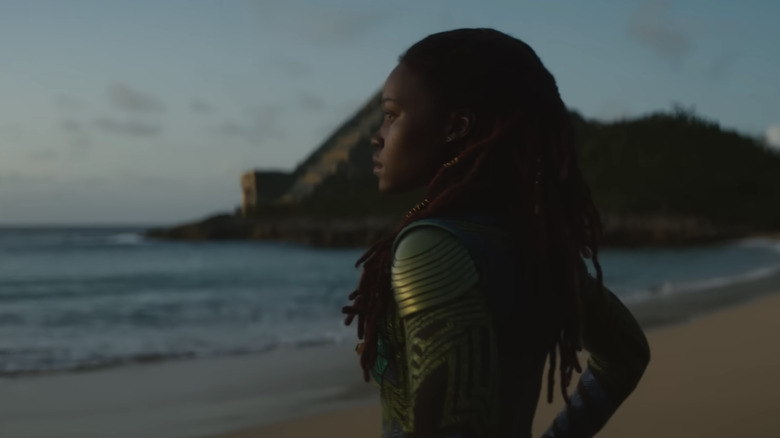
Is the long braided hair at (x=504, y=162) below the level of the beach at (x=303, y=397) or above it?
above

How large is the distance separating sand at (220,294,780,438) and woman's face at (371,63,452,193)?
13.5ft

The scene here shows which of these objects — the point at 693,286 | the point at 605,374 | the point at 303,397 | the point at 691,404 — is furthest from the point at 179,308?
the point at 605,374

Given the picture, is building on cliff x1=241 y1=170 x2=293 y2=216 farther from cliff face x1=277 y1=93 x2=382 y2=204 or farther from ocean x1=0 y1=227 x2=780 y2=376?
ocean x1=0 y1=227 x2=780 y2=376

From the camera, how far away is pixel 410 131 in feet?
3.67

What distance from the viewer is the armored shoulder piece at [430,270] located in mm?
964

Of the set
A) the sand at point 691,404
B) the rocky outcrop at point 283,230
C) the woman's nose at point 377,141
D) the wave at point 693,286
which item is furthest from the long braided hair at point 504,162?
the rocky outcrop at point 283,230

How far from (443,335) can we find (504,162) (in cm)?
25

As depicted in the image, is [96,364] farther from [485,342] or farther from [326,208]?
[326,208]

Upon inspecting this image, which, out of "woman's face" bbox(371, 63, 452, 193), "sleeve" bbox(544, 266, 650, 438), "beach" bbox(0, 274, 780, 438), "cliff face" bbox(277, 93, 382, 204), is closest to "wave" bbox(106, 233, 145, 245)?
"cliff face" bbox(277, 93, 382, 204)

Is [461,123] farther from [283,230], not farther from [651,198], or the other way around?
[283,230]

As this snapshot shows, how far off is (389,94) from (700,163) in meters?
78.6

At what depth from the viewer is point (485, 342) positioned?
3.22 feet

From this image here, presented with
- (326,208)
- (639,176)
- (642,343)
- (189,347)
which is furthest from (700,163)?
(642,343)

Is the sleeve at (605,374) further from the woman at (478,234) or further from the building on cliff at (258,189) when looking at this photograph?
the building on cliff at (258,189)
